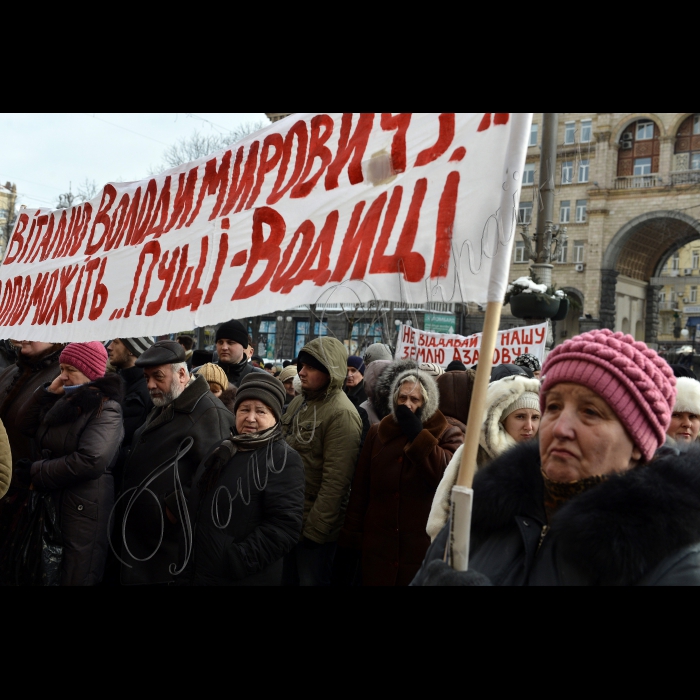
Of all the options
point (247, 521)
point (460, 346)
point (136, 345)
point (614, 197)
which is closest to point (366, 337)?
point (247, 521)

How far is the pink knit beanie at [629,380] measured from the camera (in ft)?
5.69

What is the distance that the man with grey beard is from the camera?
367 centimetres

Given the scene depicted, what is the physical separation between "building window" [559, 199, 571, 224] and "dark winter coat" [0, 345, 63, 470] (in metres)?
36.1

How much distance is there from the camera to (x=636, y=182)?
35.9 meters

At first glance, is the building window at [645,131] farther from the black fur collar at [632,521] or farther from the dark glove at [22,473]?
the black fur collar at [632,521]

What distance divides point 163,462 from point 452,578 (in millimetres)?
2469

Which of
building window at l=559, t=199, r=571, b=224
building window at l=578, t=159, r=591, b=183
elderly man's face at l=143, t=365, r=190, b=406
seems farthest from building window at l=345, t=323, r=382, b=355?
building window at l=578, t=159, r=591, b=183

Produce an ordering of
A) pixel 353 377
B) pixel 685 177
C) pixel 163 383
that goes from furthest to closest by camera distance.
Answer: pixel 685 177 < pixel 353 377 < pixel 163 383

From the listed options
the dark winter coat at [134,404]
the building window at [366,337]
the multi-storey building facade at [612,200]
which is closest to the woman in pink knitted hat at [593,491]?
the building window at [366,337]

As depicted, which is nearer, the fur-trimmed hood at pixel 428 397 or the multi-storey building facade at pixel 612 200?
the fur-trimmed hood at pixel 428 397

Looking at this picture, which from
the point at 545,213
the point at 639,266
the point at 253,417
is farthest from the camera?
the point at 639,266

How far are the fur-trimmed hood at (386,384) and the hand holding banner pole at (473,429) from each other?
7.97 feet

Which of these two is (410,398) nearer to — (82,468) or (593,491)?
(82,468)

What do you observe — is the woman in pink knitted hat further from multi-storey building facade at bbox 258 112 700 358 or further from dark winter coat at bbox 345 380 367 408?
multi-storey building facade at bbox 258 112 700 358
